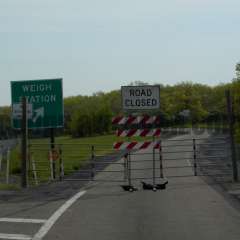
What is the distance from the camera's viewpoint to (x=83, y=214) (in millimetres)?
14273

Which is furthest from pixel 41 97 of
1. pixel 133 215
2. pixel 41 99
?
pixel 133 215

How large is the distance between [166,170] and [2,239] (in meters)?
17.4

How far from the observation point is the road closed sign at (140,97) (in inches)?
821

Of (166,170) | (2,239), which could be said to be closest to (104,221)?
(2,239)

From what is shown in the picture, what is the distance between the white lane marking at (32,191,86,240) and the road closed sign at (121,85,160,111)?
3.63 metres

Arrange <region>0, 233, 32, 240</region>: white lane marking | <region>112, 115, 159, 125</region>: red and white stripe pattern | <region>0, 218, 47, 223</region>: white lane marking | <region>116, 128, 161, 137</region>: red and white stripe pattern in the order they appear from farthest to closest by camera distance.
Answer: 1. <region>116, 128, 161, 137</region>: red and white stripe pattern
2. <region>112, 115, 159, 125</region>: red and white stripe pattern
3. <region>0, 218, 47, 223</region>: white lane marking
4. <region>0, 233, 32, 240</region>: white lane marking

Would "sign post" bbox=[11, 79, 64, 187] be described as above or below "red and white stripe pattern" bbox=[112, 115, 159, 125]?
above

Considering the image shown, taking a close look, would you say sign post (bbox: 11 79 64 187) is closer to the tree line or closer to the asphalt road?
the asphalt road

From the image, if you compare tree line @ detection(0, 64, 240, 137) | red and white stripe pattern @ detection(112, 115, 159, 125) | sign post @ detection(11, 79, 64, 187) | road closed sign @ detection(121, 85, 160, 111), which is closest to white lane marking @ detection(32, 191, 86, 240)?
red and white stripe pattern @ detection(112, 115, 159, 125)

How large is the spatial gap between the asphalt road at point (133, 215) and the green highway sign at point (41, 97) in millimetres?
6622

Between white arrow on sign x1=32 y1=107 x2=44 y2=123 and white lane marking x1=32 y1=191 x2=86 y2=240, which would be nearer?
white lane marking x1=32 y1=191 x2=86 y2=240

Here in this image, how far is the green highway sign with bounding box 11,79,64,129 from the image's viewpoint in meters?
26.3

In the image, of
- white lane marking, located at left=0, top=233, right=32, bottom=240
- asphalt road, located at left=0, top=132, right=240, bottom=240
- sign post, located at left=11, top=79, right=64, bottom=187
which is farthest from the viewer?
sign post, located at left=11, top=79, right=64, bottom=187

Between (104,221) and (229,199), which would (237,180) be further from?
(104,221)
